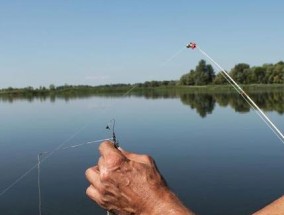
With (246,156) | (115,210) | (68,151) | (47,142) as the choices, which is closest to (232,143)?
(246,156)

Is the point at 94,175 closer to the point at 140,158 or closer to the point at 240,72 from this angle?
the point at 140,158

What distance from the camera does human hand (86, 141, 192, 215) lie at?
1.62 metres

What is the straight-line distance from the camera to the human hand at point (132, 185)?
1620mm

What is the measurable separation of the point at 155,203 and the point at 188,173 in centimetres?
2124

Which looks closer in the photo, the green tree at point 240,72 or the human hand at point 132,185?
the human hand at point 132,185

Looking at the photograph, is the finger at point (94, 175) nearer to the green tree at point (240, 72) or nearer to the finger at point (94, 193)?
the finger at point (94, 193)

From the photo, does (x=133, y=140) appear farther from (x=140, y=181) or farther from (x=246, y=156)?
(x=140, y=181)

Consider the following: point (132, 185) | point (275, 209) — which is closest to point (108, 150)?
point (132, 185)

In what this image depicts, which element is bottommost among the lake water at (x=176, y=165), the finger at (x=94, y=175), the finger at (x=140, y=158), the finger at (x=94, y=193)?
the lake water at (x=176, y=165)

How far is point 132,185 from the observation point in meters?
1.63

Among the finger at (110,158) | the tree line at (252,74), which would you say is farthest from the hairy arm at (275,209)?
the tree line at (252,74)

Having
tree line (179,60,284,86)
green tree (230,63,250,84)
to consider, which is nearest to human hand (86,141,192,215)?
tree line (179,60,284,86)

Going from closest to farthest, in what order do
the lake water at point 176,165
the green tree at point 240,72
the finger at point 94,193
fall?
the finger at point 94,193 < the lake water at point 176,165 < the green tree at point 240,72

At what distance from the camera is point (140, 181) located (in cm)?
163
